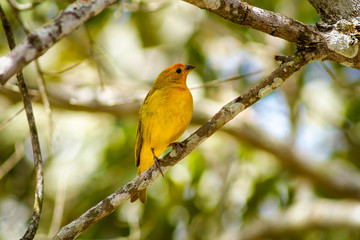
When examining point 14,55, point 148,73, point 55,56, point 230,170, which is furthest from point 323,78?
point 14,55

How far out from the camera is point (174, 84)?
183 inches

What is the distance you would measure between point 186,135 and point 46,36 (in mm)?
5189

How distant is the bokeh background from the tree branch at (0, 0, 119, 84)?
3205 mm

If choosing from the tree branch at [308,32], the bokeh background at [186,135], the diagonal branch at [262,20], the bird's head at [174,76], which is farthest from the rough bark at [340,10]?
the bokeh background at [186,135]

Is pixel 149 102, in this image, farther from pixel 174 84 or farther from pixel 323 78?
pixel 323 78

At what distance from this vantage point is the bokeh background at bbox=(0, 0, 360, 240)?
591 cm

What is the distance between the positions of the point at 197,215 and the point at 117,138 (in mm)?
1679

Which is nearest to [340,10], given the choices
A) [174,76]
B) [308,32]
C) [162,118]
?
[308,32]

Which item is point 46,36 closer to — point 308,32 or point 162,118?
point 308,32

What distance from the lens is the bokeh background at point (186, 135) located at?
19.4 ft

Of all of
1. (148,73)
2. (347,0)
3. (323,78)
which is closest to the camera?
(347,0)

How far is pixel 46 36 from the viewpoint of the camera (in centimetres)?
187

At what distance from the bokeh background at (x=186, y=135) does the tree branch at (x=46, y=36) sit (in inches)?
126

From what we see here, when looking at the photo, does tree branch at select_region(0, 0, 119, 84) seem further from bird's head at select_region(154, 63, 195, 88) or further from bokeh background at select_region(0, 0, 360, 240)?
bokeh background at select_region(0, 0, 360, 240)
